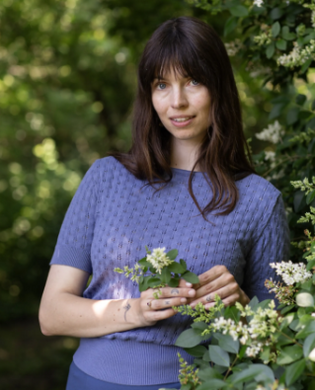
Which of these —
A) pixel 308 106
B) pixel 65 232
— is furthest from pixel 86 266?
pixel 308 106

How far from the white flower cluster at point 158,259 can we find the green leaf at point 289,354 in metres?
0.36

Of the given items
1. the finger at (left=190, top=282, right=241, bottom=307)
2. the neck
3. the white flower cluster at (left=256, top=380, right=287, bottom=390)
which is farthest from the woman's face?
the white flower cluster at (left=256, top=380, right=287, bottom=390)

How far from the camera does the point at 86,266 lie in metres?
1.77

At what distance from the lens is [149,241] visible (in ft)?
5.62

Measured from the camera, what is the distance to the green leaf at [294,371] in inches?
36.2

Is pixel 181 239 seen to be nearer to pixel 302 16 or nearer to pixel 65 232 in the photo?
pixel 65 232

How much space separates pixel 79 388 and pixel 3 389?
4.35 meters

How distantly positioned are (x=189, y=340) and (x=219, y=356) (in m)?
0.13

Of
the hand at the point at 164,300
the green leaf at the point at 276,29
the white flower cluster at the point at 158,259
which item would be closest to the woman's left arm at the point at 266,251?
the hand at the point at 164,300

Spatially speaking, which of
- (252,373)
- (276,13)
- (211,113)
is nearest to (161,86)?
(211,113)

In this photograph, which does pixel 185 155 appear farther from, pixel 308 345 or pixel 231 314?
pixel 308 345

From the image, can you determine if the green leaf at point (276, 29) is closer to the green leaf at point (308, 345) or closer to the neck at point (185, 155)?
the neck at point (185, 155)

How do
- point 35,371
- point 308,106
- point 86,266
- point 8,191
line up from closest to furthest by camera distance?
point 86,266 < point 308,106 < point 35,371 < point 8,191

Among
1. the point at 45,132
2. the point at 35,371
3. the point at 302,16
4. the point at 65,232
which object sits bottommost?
the point at 35,371
